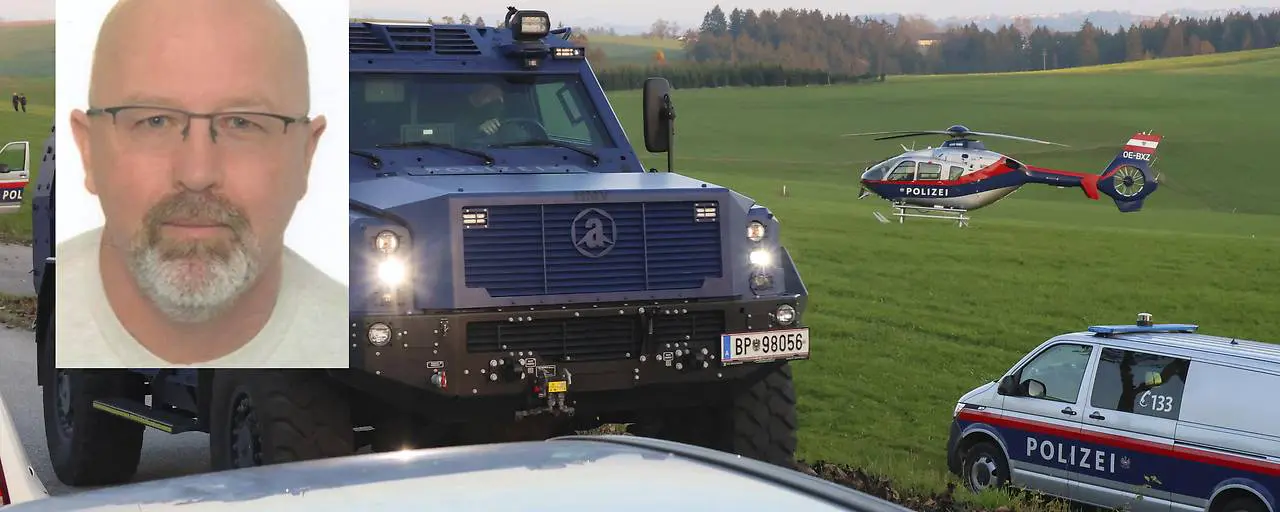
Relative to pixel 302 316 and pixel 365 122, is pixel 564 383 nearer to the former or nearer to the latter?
pixel 302 316

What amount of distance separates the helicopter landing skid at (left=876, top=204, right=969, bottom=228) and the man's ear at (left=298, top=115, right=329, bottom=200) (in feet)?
144

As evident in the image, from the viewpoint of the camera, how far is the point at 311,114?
944 cm

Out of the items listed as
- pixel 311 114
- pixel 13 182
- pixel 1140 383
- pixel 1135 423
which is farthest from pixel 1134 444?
pixel 13 182

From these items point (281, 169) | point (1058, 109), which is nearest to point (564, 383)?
point (281, 169)

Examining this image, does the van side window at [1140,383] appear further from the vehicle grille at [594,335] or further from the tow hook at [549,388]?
the tow hook at [549,388]

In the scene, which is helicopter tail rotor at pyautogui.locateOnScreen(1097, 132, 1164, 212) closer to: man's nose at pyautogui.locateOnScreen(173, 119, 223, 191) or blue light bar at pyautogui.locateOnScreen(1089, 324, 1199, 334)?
blue light bar at pyautogui.locateOnScreen(1089, 324, 1199, 334)

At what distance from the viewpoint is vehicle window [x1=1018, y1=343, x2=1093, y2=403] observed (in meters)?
16.4

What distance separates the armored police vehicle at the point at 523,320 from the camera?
8930 mm

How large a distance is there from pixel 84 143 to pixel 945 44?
87621 millimetres

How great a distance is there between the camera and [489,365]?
8.92 metres

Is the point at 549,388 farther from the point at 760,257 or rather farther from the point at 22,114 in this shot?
the point at 22,114

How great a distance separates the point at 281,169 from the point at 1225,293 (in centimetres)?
3388

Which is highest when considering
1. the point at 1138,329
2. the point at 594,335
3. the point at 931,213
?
the point at 931,213

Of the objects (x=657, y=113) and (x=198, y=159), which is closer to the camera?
(x=198, y=159)
